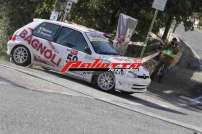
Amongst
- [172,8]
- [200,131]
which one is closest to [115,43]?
[172,8]

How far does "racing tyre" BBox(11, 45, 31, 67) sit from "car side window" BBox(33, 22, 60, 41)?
0.58 m

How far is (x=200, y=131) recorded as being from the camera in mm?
12945

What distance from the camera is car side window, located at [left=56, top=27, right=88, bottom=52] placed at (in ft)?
59.4

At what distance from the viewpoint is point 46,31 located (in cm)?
1877

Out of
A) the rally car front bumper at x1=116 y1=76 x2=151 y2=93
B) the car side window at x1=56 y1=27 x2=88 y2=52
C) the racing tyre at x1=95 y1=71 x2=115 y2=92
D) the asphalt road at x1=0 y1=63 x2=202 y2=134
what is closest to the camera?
the asphalt road at x1=0 y1=63 x2=202 y2=134

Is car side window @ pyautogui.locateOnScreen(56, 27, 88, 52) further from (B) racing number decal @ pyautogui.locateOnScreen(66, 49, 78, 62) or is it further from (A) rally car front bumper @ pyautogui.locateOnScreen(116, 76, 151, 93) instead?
(A) rally car front bumper @ pyautogui.locateOnScreen(116, 76, 151, 93)

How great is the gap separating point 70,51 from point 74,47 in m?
0.17

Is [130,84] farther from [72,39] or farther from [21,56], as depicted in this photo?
[21,56]

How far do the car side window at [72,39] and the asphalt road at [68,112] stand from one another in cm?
116

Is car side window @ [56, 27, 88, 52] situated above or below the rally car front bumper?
above

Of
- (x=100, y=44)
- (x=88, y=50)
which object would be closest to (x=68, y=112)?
(x=88, y=50)

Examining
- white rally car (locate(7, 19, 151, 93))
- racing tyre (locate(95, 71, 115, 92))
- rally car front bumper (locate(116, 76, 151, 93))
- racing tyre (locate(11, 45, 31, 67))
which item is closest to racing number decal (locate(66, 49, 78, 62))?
white rally car (locate(7, 19, 151, 93))

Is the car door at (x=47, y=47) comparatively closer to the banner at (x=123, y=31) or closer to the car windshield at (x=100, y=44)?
the car windshield at (x=100, y=44)

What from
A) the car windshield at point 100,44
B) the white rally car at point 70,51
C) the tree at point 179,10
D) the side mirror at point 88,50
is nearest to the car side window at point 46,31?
the white rally car at point 70,51
